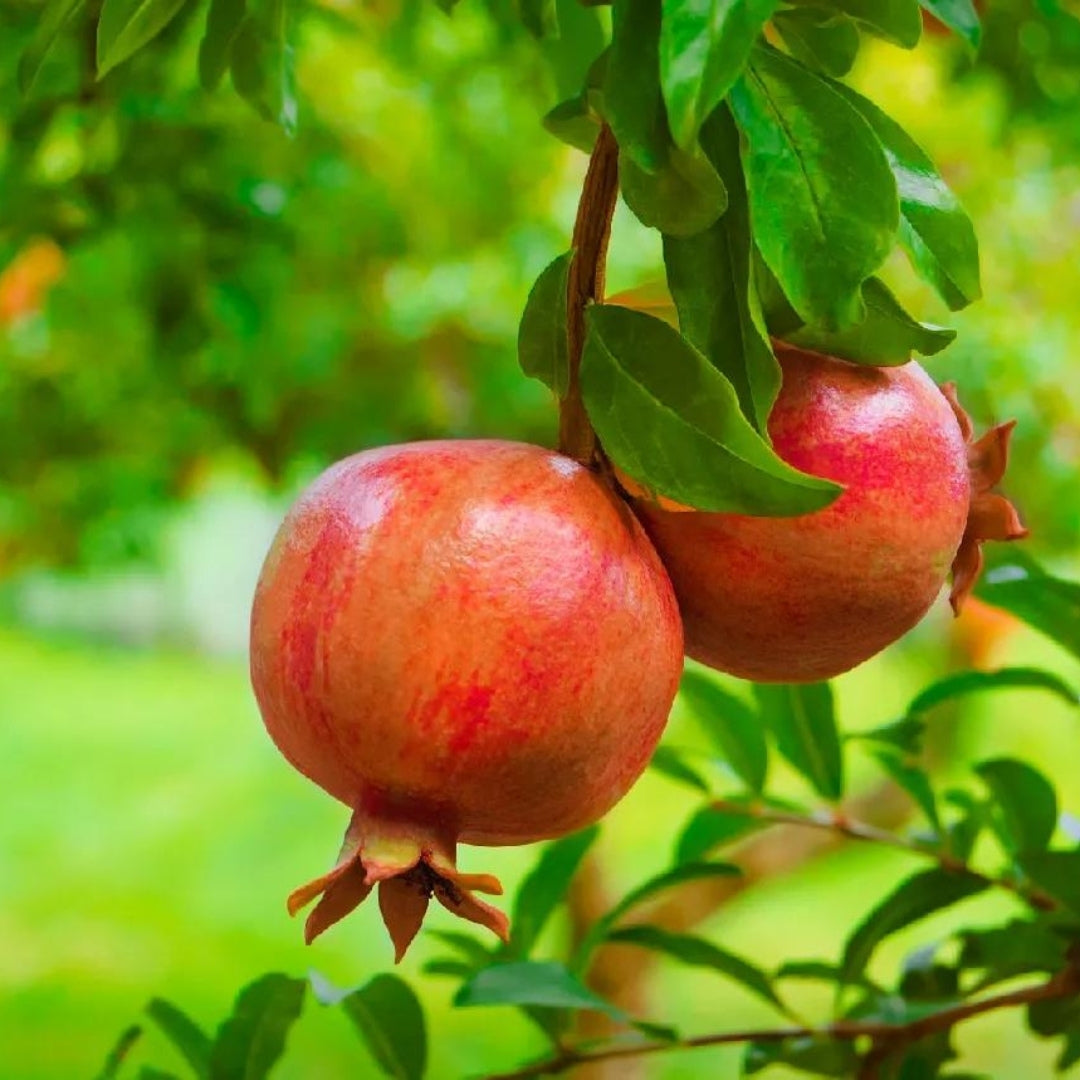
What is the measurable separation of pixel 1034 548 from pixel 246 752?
216 centimetres

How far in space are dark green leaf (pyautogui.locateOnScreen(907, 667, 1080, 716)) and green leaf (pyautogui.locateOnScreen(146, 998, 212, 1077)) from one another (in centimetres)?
36

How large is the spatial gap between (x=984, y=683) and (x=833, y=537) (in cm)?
36

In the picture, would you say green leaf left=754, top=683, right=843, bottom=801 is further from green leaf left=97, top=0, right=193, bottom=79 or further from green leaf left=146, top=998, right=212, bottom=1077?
green leaf left=97, top=0, right=193, bottom=79

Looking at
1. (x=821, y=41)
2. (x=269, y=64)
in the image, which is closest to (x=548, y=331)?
(x=821, y=41)

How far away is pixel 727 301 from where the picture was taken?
40 centimetres

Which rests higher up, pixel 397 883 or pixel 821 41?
pixel 821 41

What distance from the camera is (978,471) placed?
1.58ft

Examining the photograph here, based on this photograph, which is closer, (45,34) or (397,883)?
(397,883)

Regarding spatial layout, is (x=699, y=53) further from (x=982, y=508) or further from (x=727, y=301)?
(x=982, y=508)

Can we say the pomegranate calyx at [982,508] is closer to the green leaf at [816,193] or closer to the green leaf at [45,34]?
the green leaf at [816,193]

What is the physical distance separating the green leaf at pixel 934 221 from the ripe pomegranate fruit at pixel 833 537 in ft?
0.11

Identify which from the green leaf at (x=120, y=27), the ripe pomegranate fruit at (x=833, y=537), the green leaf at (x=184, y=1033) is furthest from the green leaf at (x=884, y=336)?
the green leaf at (x=184, y=1033)

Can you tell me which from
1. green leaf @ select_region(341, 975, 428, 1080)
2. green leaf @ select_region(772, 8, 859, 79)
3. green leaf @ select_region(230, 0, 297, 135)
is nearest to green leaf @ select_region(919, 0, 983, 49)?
green leaf @ select_region(772, 8, 859, 79)

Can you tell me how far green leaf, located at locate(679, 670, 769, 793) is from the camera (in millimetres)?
790
